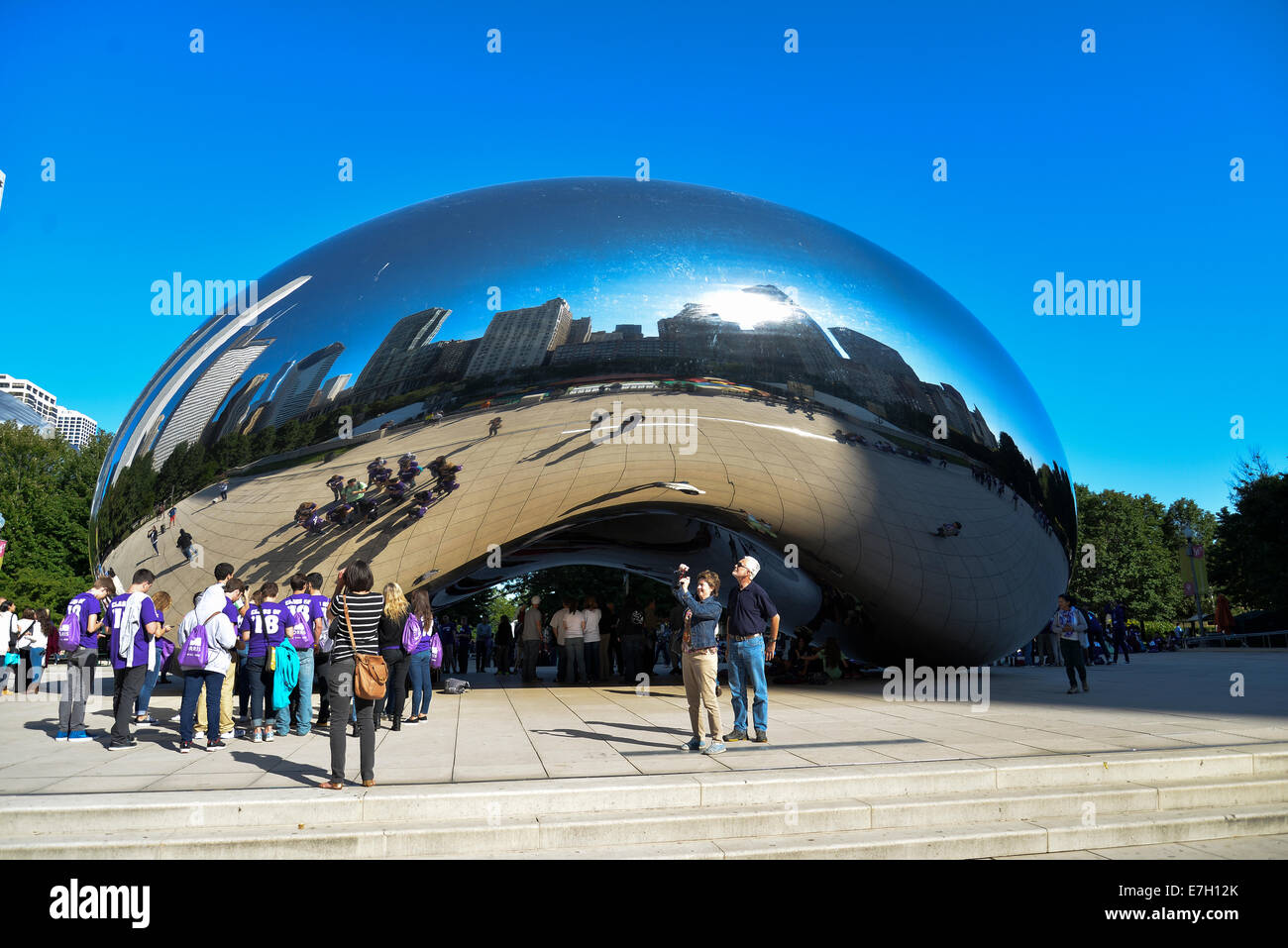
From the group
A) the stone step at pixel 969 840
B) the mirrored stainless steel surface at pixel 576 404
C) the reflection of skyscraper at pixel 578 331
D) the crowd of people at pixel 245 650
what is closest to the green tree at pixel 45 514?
the mirrored stainless steel surface at pixel 576 404

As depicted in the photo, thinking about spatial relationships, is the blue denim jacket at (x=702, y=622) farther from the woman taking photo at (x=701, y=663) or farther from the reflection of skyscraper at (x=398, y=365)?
the reflection of skyscraper at (x=398, y=365)

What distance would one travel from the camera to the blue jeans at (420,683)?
858 cm

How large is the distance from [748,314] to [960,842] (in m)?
5.93

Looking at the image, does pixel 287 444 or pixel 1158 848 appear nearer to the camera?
pixel 1158 848

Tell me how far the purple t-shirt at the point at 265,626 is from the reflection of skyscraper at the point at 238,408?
2.38m

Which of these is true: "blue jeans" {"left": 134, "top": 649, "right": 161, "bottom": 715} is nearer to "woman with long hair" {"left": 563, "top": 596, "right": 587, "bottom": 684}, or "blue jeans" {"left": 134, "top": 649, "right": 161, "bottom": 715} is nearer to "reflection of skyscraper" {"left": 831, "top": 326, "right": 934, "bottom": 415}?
"woman with long hair" {"left": 563, "top": 596, "right": 587, "bottom": 684}

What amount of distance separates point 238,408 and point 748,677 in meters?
6.16

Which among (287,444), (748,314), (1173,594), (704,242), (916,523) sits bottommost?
(1173,594)

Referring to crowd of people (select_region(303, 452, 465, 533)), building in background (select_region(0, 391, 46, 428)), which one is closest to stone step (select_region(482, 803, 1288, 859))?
crowd of people (select_region(303, 452, 465, 533))
